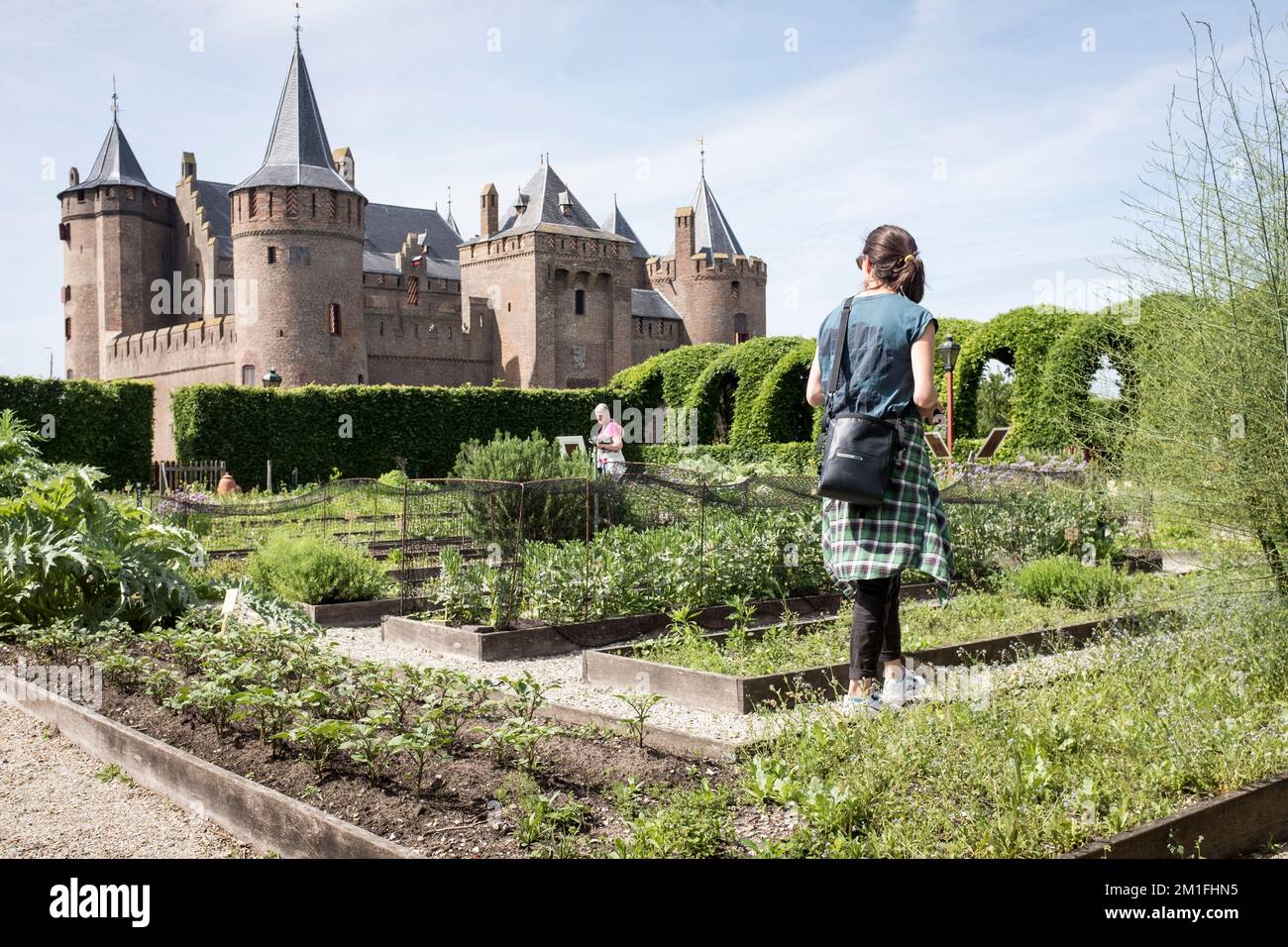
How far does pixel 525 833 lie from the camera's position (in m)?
3.42

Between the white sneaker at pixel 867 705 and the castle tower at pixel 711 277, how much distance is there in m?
48.8

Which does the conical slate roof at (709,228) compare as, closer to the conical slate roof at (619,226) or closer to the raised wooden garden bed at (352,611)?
the conical slate roof at (619,226)

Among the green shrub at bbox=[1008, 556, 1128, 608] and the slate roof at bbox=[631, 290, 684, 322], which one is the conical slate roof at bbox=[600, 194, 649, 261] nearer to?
the slate roof at bbox=[631, 290, 684, 322]

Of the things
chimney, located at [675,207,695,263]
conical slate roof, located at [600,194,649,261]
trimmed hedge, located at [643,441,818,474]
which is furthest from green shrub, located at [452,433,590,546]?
conical slate roof, located at [600,194,649,261]

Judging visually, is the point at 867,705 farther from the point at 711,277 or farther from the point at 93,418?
the point at 711,277

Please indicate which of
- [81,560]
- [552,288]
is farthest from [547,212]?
[81,560]

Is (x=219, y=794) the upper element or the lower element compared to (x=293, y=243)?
lower

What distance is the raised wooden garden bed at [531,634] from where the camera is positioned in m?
7.42

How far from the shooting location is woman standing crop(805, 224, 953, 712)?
13.3 ft

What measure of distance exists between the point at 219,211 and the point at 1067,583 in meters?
47.5

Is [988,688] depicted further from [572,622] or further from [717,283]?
[717,283]

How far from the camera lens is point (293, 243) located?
39.7 m

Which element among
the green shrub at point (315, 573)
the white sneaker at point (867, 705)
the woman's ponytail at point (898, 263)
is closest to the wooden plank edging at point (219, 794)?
the white sneaker at point (867, 705)
